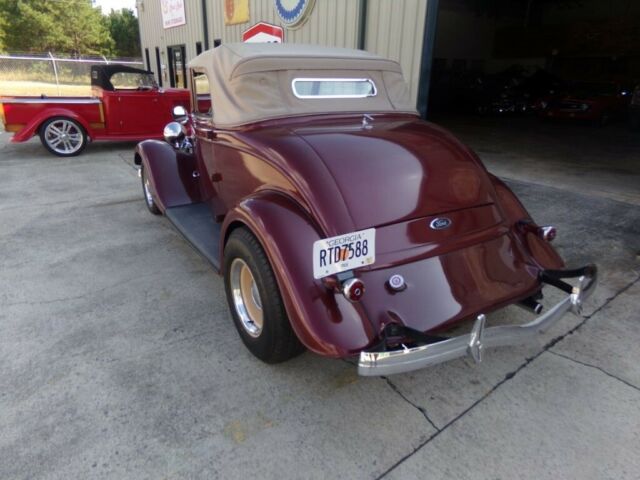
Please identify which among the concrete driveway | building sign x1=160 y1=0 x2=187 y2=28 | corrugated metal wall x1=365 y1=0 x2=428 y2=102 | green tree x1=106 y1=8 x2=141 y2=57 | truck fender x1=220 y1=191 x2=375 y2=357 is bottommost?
the concrete driveway

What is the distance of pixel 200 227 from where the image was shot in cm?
365

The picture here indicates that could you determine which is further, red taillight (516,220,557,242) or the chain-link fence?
the chain-link fence

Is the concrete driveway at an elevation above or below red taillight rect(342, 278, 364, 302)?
below

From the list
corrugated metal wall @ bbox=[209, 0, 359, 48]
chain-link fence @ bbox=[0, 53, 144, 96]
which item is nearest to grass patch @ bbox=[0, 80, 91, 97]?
chain-link fence @ bbox=[0, 53, 144, 96]

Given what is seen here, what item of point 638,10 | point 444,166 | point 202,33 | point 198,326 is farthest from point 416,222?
point 638,10

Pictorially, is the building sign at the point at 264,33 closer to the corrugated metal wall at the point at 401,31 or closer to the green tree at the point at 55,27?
the corrugated metal wall at the point at 401,31

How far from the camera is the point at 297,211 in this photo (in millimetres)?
2393

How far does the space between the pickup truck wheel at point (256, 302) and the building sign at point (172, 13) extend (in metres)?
12.4

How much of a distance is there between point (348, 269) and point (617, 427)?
62.7 inches

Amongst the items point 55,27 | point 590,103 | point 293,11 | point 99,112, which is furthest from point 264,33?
point 55,27

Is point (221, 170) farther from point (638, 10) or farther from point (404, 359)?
point (638, 10)

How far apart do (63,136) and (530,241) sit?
854 cm

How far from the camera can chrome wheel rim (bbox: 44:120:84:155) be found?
8148 mm

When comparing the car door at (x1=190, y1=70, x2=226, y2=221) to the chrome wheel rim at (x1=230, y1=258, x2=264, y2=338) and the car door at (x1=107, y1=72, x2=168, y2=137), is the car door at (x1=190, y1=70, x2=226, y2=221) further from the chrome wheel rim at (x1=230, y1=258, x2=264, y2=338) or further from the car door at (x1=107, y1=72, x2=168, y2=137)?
the car door at (x1=107, y1=72, x2=168, y2=137)
